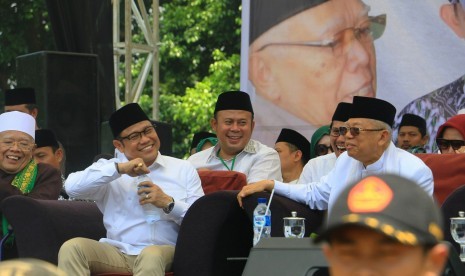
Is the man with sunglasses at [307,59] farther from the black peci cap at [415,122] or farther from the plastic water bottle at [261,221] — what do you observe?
the plastic water bottle at [261,221]

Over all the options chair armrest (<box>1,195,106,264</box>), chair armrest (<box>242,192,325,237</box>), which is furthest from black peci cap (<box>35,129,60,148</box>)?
chair armrest (<box>242,192,325,237</box>)

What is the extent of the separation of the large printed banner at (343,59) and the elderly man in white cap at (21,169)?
2805mm

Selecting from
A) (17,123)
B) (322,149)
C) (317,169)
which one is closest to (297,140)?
(322,149)

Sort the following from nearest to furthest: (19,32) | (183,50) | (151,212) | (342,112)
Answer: (151,212)
(342,112)
(19,32)
(183,50)

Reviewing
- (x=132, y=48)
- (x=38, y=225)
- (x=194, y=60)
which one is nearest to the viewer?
(x=38, y=225)

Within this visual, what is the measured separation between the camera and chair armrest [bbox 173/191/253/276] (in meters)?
6.63

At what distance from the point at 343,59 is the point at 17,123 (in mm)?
3117

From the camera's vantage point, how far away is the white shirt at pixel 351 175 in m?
6.07

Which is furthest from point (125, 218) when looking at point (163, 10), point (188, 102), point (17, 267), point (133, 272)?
point (163, 10)

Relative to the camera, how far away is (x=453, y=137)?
24.8ft

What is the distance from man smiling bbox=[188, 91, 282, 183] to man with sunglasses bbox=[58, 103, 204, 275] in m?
0.75

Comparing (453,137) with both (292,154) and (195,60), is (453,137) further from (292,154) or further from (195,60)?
(195,60)

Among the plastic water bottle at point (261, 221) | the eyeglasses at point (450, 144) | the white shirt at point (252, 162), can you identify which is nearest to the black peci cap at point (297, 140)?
the white shirt at point (252, 162)

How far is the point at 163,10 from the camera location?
92.2ft
